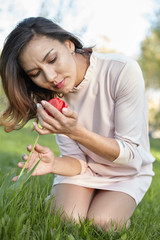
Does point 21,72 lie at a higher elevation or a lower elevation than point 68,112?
lower

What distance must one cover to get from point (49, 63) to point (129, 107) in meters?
0.58

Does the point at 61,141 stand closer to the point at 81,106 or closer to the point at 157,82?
the point at 81,106

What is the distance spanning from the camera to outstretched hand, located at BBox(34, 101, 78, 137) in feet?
5.46

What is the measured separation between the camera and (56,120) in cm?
171

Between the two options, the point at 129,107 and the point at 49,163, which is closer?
the point at 49,163

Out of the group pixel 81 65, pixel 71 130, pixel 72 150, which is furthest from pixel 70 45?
pixel 72 150

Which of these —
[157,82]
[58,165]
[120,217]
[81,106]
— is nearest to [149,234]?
[120,217]

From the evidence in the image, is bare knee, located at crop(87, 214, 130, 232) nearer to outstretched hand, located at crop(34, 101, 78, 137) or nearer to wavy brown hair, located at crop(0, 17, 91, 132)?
outstretched hand, located at crop(34, 101, 78, 137)

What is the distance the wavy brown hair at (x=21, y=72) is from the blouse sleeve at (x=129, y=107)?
37 cm

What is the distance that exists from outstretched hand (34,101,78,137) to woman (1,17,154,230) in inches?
0.8

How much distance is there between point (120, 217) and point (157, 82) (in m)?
21.3

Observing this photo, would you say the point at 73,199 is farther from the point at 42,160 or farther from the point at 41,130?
the point at 41,130

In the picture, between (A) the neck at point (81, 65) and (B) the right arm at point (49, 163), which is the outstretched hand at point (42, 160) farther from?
(A) the neck at point (81, 65)

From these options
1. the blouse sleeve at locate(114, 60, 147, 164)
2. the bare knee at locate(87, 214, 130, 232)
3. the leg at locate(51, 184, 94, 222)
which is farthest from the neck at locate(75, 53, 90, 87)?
the bare knee at locate(87, 214, 130, 232)
